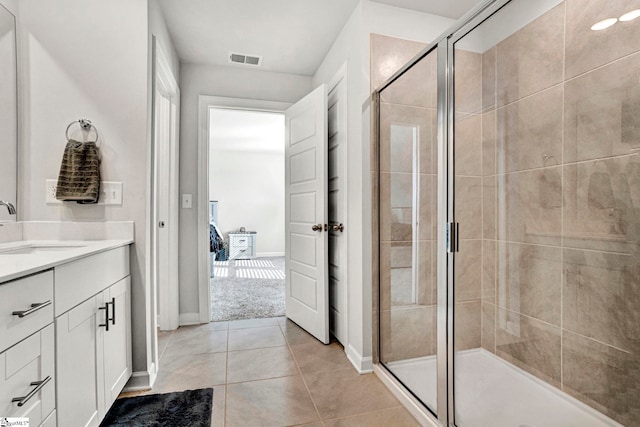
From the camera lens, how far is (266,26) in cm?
246

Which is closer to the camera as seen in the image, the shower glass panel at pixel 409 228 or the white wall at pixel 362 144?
the shower glass panel at pixel 409 228

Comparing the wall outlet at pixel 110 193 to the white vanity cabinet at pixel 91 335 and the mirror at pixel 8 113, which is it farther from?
the mirror at pixel 8 113

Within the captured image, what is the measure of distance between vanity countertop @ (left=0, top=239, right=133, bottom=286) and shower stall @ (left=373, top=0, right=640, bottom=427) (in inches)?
61.2

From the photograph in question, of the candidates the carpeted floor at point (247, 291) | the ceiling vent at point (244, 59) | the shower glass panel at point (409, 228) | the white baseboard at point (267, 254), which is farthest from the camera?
the white baseboard at point (267, 254)

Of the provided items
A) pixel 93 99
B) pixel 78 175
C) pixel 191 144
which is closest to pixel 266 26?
pixel 191 144

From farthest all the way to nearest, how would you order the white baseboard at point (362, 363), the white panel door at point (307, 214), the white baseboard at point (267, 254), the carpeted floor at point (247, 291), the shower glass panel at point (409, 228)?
the white baseboard at point (267, 254)
the carpeted floor at point (247, 291)
the white panel door at point (307, 214)
the white baseboard at point (362, 363)
the shower glass panel at point (409, 228)

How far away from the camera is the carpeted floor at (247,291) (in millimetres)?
3342

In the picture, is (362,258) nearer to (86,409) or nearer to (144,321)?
(144,321)

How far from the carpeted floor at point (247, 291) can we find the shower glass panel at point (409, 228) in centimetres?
158

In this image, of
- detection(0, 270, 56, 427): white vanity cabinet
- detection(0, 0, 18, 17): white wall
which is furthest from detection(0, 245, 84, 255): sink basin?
detection(0, 0, 18, 17): white wall

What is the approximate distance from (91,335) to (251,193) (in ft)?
21.1

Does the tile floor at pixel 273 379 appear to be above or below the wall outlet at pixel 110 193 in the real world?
below

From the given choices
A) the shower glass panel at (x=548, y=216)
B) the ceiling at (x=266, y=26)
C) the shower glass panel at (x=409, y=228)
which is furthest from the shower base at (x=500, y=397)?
the ceiling at (x=266, y=26)

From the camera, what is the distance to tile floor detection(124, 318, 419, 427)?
5.43ft
